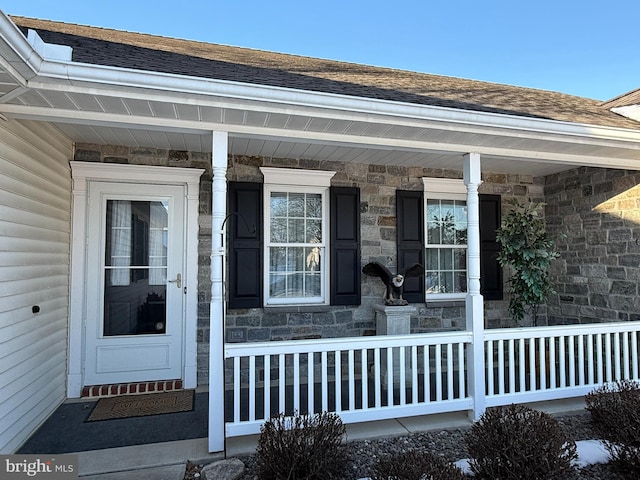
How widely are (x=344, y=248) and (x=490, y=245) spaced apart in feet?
6.60

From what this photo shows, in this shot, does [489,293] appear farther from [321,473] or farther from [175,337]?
[175,337]

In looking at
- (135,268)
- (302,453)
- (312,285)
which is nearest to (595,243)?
(312,285)

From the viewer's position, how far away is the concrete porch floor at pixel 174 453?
7.88 feet

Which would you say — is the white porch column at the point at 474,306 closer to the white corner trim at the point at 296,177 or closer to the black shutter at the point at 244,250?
the white corner trim at the point at 296,177

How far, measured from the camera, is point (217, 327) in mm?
2627

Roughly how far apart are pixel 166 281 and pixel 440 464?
120 inches

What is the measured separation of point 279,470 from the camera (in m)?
2.10

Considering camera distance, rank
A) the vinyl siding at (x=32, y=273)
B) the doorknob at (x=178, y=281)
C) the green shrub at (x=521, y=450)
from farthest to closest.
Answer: the doorknob at (x=178, y=281)
the vinyl siding at (x=32, y=273)
the green shrub at (x=521, y=450)

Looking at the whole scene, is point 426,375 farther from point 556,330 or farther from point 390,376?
point 556,330

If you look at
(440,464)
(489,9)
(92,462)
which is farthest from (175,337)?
(489,9)

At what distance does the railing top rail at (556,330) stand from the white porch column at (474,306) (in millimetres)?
138

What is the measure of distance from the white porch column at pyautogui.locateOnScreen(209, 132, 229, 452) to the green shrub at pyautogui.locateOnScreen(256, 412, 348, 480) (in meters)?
0.50

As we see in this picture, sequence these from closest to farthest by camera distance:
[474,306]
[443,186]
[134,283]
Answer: [474,306]
[134,283]
[443,186]

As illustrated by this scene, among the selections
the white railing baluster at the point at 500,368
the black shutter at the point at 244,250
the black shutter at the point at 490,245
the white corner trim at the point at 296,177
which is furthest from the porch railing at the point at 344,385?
the white corner trim at the point at 296,177
